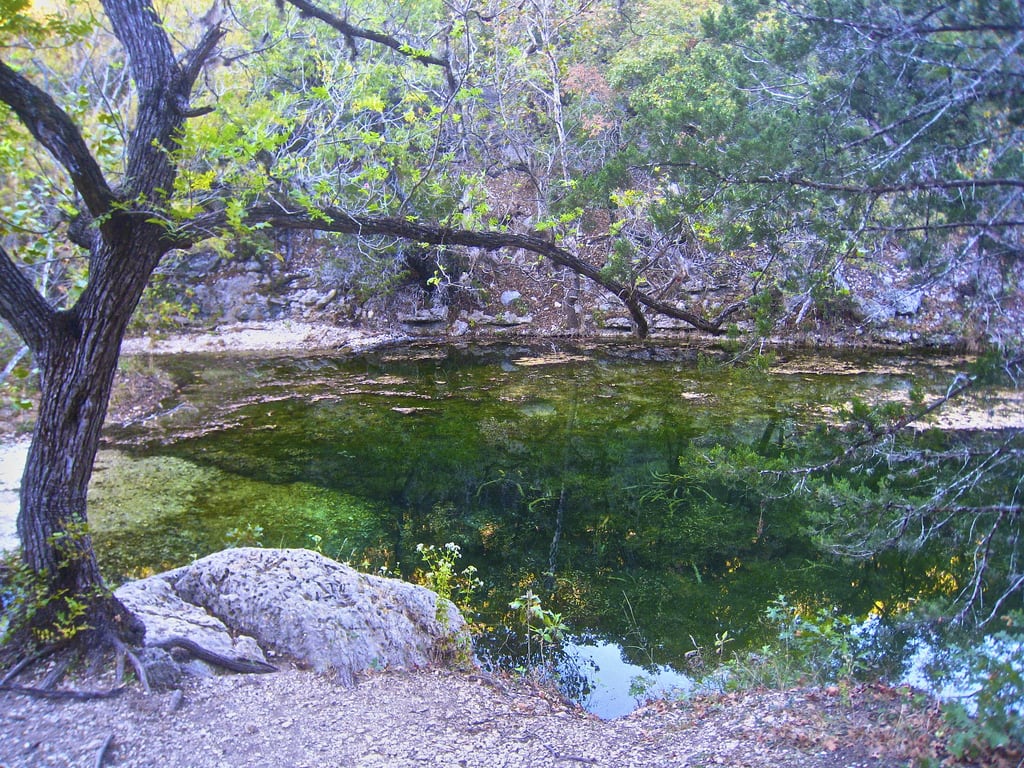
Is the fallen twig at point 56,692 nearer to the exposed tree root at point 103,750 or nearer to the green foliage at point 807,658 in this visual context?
the exposed tree root at point 103,750

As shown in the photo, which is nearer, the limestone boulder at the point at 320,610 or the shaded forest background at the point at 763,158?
the shaded forest background at the point at 763,158

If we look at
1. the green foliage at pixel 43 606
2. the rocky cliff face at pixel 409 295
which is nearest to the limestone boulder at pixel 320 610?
the green foliage at pixel 43 606

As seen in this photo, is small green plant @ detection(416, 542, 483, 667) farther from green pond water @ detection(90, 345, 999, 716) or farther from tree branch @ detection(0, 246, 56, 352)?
tree branch @ detection(0, 246, 56, 352)

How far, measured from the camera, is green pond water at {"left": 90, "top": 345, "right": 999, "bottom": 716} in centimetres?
610

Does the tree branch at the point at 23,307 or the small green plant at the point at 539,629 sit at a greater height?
the tree branch at the point at 23,307

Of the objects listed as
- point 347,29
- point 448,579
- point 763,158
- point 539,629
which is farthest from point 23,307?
point 763,158

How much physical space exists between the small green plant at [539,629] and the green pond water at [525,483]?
0.50 feet

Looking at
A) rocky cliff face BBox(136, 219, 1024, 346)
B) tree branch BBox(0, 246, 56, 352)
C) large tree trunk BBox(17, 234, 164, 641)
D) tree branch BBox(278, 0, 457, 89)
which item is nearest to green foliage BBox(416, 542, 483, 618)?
large tree trunk BBox(17, 234, 164, 641)

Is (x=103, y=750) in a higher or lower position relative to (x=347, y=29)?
lower

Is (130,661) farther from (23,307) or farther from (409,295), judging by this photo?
(409,295)

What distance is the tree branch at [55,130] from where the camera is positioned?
349cm

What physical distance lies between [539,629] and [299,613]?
174 cm

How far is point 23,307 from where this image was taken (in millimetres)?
3641

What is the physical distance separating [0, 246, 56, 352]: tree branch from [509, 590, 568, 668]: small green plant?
11.1 ft
